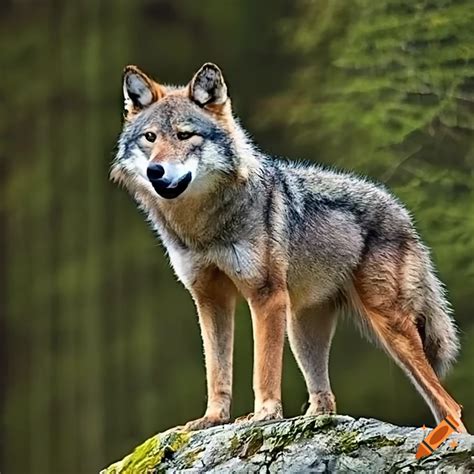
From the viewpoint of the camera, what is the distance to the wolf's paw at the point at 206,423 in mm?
3320

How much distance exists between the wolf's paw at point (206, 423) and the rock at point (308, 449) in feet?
0.14

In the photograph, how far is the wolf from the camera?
3.30 m

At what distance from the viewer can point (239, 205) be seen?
11.0ft

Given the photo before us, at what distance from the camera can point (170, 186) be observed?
3.16 meters

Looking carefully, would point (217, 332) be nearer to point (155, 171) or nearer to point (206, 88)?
point (155, 171)

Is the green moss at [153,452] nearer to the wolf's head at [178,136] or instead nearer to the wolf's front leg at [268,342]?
the wolf's front leg at [268,342]

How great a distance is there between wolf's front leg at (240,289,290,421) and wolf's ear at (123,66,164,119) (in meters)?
0.70

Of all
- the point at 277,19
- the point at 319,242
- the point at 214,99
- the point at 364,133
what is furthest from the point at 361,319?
the point at 277,19

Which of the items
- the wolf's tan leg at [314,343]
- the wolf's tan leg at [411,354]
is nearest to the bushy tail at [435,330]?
the wolf's tan leg at [411,354]

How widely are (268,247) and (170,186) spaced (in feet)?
1.29

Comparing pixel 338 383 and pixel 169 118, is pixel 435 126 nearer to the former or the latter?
pixel 338 383

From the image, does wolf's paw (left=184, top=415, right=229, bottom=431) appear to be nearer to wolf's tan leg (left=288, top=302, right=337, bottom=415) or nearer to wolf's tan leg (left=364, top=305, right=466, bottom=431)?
wolf's tan leg (left=288, top=302, right=337, bottom=415)

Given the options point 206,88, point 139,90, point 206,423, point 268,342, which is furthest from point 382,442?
point 139,90

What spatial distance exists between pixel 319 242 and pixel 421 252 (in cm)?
41
